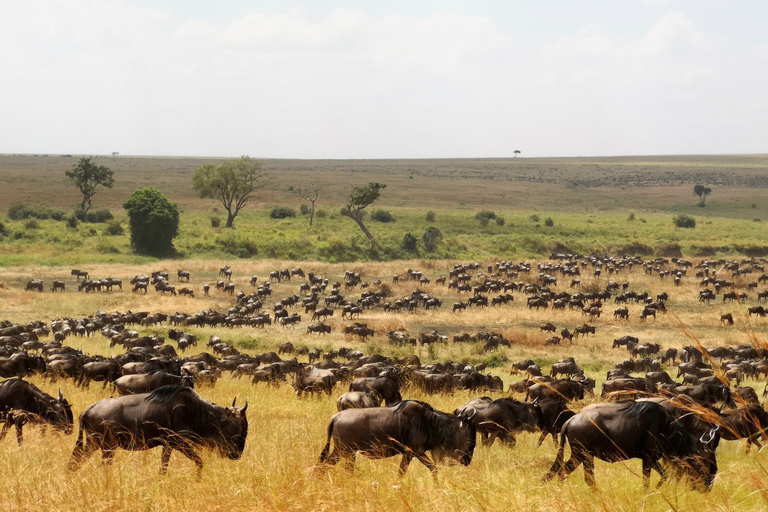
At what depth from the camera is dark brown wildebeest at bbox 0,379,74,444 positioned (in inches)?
356

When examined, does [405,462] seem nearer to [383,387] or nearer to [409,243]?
[383,387]

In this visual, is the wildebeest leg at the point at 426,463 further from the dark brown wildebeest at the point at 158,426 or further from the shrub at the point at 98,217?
the shrub at the point at 98,217

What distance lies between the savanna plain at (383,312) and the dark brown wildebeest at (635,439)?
305 mm

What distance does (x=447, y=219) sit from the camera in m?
82.8

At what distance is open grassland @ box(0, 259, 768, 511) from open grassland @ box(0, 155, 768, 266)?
1989cm

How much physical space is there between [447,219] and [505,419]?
72.2 meters

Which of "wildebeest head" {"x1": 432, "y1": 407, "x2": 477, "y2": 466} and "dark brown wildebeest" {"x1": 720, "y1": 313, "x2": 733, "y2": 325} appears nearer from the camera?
"wildebeest head" {"x1": 432, "y1": 407, "x2": 477, "y2": 466}

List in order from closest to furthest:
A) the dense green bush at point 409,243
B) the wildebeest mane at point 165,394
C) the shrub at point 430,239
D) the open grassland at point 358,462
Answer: the open grassland at point 358,462 → the wildebeest mane at point 165,394 → the dense green bush at point 409,243 → the shrub at point 430,239

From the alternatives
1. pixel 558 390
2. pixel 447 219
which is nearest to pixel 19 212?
pixel 447 219

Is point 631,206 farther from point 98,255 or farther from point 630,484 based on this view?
point 630,484

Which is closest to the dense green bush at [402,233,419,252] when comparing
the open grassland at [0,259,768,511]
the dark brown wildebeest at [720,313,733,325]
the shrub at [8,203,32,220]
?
the open grassland at [0,259,768,511]

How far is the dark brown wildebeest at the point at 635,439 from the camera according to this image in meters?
7.49

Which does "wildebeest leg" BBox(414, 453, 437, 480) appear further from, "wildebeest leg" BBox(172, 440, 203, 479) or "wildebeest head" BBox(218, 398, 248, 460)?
"wildebeest leg" BBox(172, 440, 203, 479)

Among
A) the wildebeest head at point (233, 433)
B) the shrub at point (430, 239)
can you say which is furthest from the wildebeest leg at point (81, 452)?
the shrub at point (430, 239)
